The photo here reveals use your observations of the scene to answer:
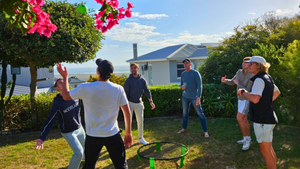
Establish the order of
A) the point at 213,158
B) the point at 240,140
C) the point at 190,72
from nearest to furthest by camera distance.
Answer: the point at 213,158
the point at 240,140
the point at 190,72

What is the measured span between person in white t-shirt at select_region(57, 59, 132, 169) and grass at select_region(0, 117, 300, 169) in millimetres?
1634

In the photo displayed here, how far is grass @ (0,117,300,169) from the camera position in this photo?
438cm

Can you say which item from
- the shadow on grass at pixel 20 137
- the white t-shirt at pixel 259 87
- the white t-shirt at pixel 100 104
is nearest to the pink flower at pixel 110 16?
the white t-shirt at pixel 100 104

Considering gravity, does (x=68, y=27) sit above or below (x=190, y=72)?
above

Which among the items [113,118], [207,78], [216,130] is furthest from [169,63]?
[113,118]

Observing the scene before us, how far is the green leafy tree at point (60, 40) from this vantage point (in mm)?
5895

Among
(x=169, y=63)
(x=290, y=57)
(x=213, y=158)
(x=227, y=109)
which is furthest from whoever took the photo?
(x=169, y=63)

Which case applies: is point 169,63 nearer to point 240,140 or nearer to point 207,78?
point 207,78

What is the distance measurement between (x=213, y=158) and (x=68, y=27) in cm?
508

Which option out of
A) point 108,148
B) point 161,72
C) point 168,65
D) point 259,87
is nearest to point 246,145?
point 259,87

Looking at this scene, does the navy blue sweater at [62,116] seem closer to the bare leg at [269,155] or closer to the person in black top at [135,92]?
the person in black top at [135,92]

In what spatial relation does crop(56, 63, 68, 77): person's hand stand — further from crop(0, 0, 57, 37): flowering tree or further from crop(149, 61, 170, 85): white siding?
crop(149, 61, 170, 85): white siding

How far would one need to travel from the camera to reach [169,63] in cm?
2286

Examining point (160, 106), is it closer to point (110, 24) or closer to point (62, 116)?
point (62, 116)
